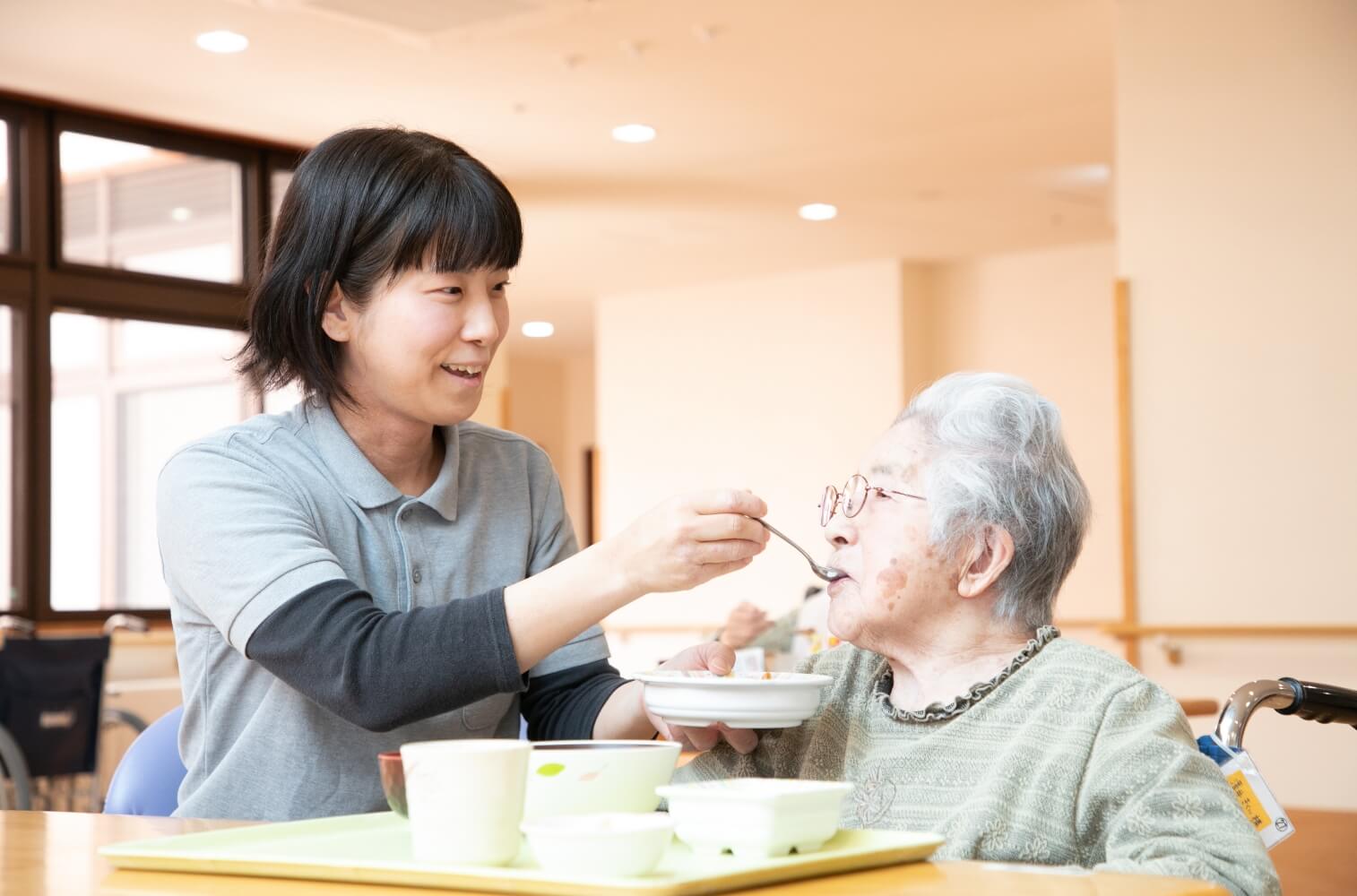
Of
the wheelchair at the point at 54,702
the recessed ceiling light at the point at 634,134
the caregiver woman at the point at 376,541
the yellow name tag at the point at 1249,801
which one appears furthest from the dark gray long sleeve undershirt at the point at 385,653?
the recessed ceiling light at the point at 634,134

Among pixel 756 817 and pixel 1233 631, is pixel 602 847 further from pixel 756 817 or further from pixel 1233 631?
pixel 1233 631

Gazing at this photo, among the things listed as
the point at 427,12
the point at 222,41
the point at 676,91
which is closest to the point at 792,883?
the point at 427,12

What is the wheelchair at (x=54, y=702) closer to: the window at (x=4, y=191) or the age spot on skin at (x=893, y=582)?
the window at (x=4, y=191)

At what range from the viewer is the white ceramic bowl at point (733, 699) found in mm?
1330

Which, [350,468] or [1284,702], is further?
[350,468]

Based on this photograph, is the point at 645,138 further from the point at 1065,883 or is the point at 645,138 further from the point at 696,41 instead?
the point at 1065,883

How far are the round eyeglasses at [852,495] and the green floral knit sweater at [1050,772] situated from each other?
20cm

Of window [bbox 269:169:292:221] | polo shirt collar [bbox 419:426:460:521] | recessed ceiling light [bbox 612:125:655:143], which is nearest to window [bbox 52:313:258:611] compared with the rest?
window [bbox 269:169:292:221]

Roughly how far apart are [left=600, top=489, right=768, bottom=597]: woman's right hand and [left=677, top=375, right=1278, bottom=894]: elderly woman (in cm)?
26

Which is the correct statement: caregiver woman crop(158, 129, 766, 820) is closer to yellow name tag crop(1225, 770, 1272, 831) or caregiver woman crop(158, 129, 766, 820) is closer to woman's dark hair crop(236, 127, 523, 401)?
woman's dark hair crop(236, 127, 523, 401)

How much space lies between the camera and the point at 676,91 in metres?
6.18

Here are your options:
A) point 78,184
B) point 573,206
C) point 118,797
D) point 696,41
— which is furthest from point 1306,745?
point 78,184

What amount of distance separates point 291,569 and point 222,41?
4.56 metres

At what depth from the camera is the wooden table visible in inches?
35.8
